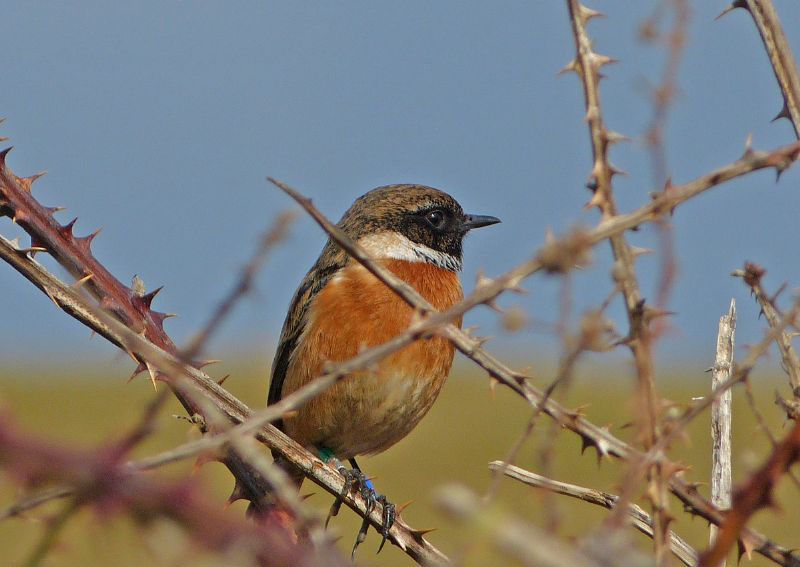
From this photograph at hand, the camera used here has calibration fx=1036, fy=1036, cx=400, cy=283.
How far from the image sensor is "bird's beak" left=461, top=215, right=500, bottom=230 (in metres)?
6.60

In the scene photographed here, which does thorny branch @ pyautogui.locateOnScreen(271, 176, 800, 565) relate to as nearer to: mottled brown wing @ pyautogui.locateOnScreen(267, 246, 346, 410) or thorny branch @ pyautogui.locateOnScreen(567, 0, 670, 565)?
thorny branch @ pyautogui.locateOnScreen(567, 0, 670, 565)

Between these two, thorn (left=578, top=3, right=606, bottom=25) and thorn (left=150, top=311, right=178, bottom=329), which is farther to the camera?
thorn (left=150, top=311, right=178, bottom=329)

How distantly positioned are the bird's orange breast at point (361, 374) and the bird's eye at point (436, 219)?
0.70 meters

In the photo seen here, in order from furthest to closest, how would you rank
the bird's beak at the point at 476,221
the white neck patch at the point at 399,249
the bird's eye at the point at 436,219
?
the bird's beak at the point at 476,221
the bird's eye at the point at 436,219
the white neck patch at the point at 399,249

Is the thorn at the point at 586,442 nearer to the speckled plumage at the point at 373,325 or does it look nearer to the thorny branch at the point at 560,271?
the thorny branch at the point at 560,271

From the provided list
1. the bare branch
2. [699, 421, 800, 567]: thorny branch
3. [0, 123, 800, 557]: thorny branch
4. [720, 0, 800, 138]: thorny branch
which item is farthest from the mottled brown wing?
[699, 421, 800, 567]: thorny branch

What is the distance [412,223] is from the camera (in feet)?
20.9

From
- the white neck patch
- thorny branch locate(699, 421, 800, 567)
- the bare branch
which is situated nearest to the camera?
thorny branch locate(699, 421, 800, 567)

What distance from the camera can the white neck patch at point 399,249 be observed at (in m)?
6.15

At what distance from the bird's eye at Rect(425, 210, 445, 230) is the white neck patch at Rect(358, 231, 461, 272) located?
7.5 inches

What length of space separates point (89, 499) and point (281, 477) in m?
0.23

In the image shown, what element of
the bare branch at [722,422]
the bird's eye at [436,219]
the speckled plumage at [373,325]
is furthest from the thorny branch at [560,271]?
the bird's eye at [436,219]

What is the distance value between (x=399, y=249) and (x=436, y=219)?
43 cm

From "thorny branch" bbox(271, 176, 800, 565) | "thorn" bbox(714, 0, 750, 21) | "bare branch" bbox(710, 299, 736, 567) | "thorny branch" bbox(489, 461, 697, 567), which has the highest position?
"thorn" bbox(714, 0, 750, 21)
